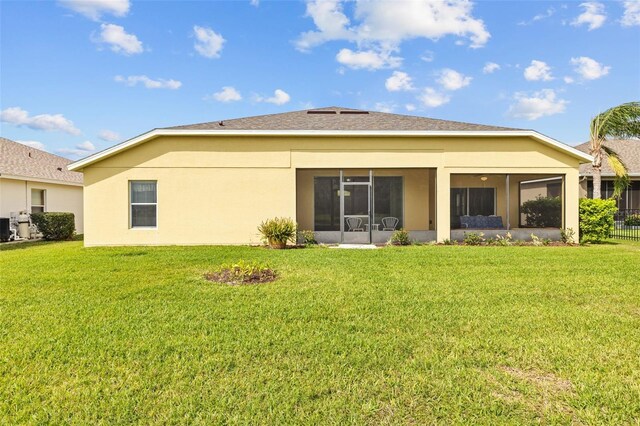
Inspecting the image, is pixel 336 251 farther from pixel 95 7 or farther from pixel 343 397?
pixel 95 7

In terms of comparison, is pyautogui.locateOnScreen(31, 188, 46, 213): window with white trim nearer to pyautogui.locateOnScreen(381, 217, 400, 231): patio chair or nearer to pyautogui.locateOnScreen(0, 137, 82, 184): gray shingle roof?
pyautogui.locateOnScreen(0, 137, 82, 184): gray shingle roof

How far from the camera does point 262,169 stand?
1390 cm

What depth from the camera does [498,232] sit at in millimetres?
14289

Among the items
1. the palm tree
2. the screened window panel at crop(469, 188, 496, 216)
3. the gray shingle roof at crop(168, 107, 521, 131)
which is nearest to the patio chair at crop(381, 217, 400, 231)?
the gray shingle roof at crop(168, 107, 521, 131)

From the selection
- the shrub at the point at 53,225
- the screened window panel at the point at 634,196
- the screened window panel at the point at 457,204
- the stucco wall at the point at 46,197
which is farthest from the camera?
the screened window panel at the point at 634,196

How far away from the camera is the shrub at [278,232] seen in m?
12.6

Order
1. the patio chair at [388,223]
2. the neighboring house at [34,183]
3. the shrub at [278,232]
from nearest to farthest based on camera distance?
the shrub at [278,232] → the patio chair at [388,223] → the neighboring house at [34,183]

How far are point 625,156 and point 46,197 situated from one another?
35.7m

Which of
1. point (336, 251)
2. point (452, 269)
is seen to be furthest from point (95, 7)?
point (452, 269)

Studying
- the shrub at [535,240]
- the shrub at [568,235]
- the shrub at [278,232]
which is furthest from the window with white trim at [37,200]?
the shrub at [568,235]

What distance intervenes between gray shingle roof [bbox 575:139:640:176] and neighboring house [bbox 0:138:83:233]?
3013 centimetres

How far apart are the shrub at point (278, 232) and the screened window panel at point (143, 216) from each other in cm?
435

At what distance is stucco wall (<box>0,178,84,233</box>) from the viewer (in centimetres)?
1634

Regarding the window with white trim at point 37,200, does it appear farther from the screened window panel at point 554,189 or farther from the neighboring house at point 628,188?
the neighboring house at point 628,188
